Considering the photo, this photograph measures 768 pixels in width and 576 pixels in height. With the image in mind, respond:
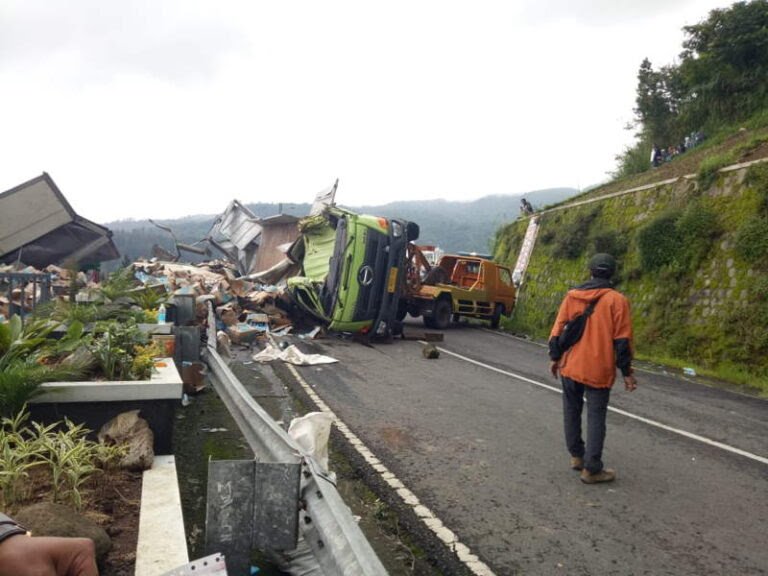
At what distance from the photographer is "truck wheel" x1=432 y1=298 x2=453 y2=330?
52.8ft

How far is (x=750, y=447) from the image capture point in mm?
6023

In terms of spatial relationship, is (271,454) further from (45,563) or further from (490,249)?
(490,249)

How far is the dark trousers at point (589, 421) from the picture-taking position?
4.69 m

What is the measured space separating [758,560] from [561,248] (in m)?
16.7

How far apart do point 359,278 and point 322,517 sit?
9.72 m

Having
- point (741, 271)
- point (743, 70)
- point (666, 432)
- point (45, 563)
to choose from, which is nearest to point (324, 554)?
point (45, 563)

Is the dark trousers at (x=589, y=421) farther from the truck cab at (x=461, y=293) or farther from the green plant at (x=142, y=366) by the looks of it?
the truck cab at (x=461, y=293)

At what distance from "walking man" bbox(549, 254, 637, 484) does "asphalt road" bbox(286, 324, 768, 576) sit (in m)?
0.25

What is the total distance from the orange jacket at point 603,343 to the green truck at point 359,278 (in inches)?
295

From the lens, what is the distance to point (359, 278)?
12.1 meters

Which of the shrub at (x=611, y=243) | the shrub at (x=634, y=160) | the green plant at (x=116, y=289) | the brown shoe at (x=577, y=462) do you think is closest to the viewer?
the brown shoe at (x=577, y=462)

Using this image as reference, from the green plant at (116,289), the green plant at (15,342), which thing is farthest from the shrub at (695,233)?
the green plant at (15,342)

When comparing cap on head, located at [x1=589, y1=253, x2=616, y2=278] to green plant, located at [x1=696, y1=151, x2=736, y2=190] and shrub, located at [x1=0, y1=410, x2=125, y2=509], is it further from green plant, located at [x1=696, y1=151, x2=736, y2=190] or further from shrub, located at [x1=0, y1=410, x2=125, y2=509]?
green plant, located at [x1=696, y1=151, x2=736, y2=190]

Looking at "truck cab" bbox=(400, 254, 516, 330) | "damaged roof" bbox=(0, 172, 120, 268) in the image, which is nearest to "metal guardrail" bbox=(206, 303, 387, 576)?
"truck cab" bbox=(400, 254, 516, 330)
